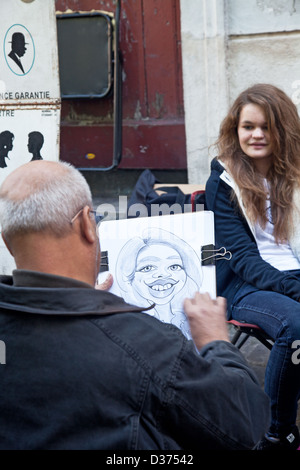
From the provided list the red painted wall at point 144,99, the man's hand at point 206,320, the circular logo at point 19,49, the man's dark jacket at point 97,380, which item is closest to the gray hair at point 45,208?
the man's dark jacket at point 97,380

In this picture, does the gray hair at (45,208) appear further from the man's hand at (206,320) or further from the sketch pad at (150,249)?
the sketch pad at (150,249)

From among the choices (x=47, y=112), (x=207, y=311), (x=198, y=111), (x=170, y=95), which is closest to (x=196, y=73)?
(x=198, y=111)

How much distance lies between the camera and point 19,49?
3051mm

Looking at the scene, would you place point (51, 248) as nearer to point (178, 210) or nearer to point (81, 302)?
point (81, 302)

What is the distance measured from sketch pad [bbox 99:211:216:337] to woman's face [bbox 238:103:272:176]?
2.02ft

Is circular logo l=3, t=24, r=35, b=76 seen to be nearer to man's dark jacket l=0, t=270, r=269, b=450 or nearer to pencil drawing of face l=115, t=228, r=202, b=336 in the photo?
pencil drawing of face l=115, t=228, r=202, b=336

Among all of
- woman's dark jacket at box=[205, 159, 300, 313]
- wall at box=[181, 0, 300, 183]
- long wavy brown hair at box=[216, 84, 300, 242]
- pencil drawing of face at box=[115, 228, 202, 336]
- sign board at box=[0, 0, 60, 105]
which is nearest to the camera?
pencil drawing of face at box=[115, 228, 202, 336]

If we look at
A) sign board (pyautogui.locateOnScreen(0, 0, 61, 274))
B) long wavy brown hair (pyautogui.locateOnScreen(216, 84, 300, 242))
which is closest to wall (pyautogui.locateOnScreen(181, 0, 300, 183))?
long wavy brown hair (pyautogui.locateOnScreen(216, 84, 300, 242))

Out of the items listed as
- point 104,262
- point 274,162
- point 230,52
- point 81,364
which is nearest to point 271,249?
point 274,162

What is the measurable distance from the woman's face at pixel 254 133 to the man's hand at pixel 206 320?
3.66 feet

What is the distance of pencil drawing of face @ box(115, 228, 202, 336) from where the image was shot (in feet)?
7.36

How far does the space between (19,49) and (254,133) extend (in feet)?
3.94

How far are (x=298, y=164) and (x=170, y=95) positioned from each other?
2.09 metres

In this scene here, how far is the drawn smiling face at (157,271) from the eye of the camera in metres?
2.25
